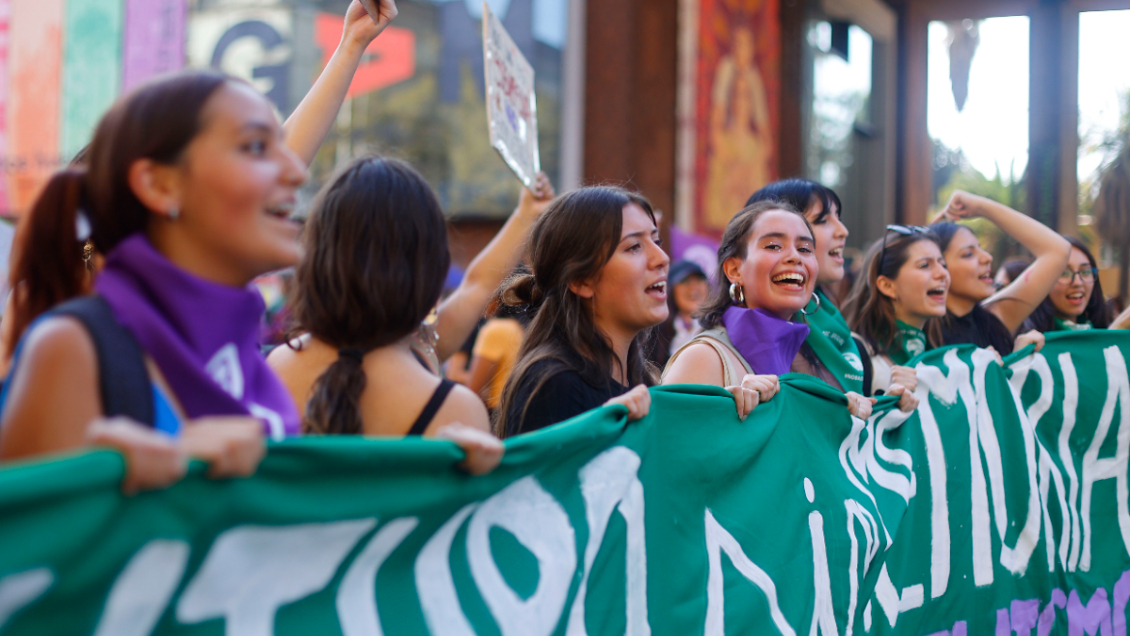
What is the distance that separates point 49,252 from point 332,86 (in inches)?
40.0

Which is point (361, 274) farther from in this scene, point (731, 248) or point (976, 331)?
point (976, 331)

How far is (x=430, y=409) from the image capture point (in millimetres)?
1858

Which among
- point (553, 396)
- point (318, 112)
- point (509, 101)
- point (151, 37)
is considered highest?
point (151, 37)

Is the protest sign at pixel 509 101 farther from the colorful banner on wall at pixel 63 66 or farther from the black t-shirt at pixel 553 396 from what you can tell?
the colorful banner on wall at pixel 63 66

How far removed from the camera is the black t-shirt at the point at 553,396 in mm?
2389

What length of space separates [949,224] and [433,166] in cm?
905

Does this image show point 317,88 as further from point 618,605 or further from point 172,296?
point 618,605

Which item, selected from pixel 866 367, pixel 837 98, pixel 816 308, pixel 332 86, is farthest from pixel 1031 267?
pixel 837 98

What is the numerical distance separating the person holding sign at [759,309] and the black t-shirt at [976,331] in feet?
4.26

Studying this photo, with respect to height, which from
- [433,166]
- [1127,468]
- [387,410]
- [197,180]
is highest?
[433,166]

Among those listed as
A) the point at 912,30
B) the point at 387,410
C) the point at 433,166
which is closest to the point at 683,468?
the point at 387,410

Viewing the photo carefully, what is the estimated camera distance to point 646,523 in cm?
212

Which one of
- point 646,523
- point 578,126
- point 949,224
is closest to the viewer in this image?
point 646,523

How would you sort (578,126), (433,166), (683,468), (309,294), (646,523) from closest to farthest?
(309,294), (646,523), (683,468), (578,126), (433,166)
